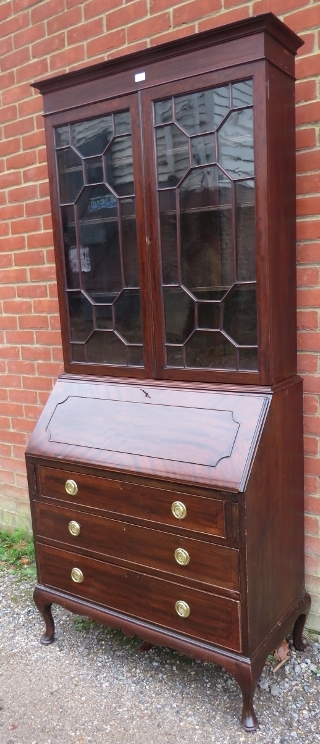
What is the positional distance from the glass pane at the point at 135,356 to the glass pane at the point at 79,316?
0.22 meters

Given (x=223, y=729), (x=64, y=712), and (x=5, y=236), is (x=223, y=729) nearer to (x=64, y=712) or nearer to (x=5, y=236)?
(x=64, y=712)

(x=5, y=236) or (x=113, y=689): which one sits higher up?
(x=5, y=236)

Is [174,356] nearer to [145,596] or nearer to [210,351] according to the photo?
[210,351]

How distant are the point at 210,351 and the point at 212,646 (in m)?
0.99

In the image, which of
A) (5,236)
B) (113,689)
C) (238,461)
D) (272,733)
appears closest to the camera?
(238,461)

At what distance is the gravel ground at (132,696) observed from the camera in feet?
6.33

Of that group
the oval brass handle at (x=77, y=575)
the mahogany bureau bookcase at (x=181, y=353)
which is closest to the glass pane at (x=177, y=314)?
the mahogany bureau bookcase at (x=181, y=353)

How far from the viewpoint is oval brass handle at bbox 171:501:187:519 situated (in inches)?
73.5

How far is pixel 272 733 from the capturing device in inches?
74.3

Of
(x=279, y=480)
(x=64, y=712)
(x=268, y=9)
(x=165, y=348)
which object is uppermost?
(x=268, y=9)

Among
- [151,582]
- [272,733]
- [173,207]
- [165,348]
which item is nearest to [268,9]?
[173,207]

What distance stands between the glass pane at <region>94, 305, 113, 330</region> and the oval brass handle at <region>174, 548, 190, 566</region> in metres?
0.88

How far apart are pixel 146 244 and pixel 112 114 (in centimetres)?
49

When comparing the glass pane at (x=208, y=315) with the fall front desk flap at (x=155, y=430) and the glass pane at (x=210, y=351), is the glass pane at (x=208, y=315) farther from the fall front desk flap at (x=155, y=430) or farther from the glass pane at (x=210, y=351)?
the fall front desk flap at (x=155, y=430)
